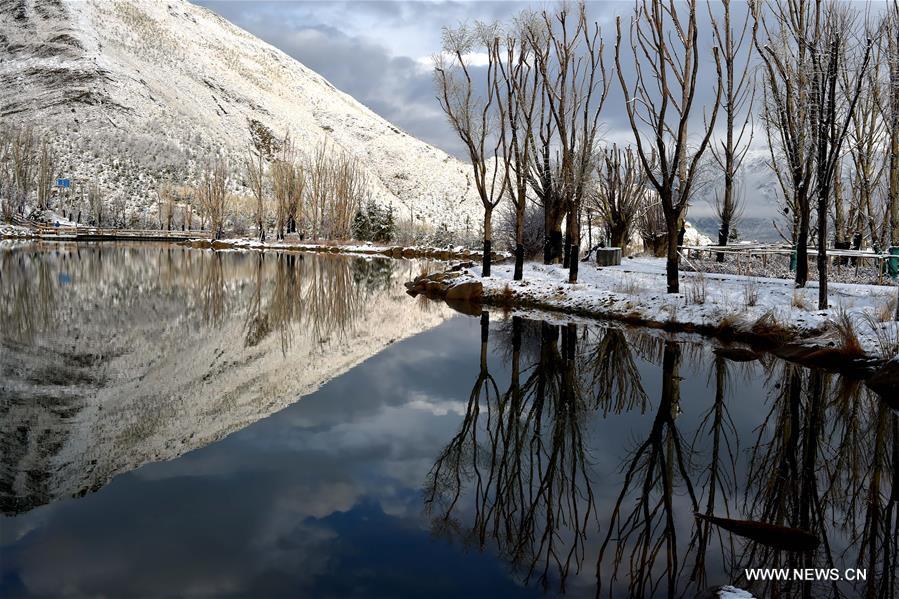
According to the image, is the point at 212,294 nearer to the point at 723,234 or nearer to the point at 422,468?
the point at 422,468

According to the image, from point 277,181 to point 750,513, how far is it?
60398 millimetres

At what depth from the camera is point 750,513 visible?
5293 millimetres

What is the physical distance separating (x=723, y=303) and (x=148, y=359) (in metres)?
12.5

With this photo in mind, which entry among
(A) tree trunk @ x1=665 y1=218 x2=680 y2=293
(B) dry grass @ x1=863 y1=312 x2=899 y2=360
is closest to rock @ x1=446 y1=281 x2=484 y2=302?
(A) tree trunk @ x1=665 y1=218 x2=680 y2=293

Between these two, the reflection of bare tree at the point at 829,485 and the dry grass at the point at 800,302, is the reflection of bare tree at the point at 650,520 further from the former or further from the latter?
the dry grass at the point at 800,302

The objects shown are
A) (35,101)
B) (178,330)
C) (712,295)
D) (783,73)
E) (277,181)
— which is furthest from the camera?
(35,101)

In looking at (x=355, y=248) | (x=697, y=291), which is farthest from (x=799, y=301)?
(x=355, y=248)

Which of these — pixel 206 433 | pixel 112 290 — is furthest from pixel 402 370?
pixel 112 290

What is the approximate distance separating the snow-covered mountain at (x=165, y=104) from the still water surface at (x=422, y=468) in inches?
2741

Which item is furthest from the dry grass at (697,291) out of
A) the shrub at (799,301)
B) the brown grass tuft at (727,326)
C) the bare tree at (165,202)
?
the bare tree at (165,202)

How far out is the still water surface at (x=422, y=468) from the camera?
430 cm

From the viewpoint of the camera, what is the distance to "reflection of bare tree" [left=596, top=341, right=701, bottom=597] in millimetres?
4281

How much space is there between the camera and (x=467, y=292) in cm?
2186

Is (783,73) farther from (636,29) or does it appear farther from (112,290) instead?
(112,290)
